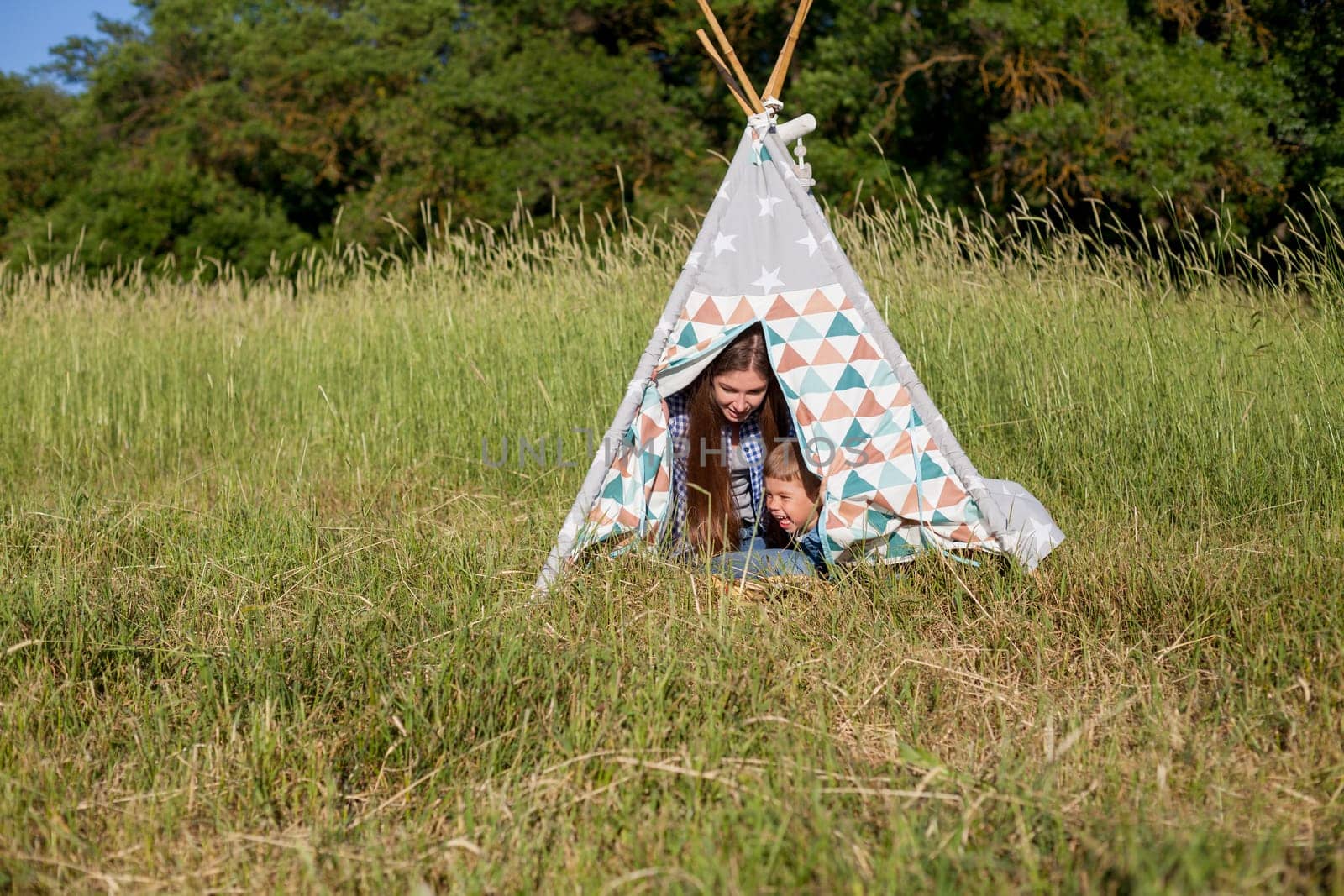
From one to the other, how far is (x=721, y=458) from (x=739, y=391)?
0.79 feet

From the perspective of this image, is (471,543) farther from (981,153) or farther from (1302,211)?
(981,153)

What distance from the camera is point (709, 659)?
246cm

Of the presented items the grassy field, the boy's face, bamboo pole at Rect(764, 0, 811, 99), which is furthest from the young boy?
bamboo pole at Rect(764, 0, 811, 99)

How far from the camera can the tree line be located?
8945mm

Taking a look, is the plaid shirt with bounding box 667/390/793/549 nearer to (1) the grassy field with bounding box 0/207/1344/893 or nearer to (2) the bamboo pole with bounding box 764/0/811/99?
(1) the grassy field with bounding box 0/207/1344/893

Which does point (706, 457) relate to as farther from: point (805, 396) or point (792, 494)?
point (805, 396)

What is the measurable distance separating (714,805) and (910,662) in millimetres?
771

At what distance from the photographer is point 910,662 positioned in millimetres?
2596

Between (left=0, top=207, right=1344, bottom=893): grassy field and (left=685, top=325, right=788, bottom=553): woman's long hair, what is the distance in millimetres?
322

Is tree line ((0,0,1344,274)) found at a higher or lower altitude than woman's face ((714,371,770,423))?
higher

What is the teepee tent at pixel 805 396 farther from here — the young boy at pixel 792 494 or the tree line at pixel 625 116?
the tree line at pixel 625 116

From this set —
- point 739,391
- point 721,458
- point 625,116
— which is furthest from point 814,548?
point 625,116

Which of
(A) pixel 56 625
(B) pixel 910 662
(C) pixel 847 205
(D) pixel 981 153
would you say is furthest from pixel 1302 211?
(A) pixel 56 625

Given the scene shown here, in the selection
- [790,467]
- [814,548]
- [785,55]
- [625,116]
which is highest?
[625,116]
